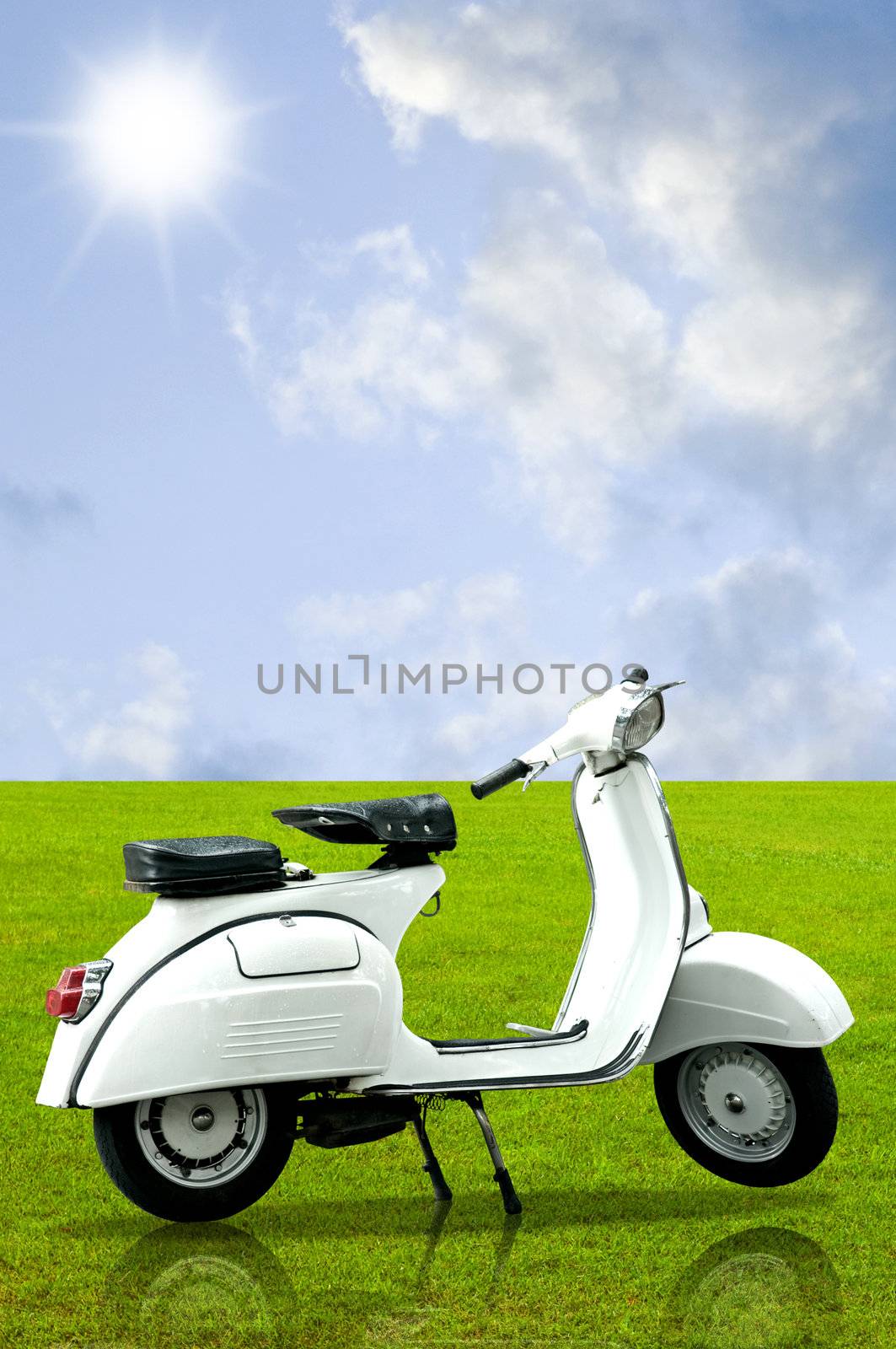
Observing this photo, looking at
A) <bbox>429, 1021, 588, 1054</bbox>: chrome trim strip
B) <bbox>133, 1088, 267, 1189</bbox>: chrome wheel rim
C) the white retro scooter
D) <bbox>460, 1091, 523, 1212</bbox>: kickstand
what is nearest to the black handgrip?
the white retro scooter

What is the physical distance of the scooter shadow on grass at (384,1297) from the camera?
11.4 ft

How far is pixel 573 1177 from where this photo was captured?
15.6 feet

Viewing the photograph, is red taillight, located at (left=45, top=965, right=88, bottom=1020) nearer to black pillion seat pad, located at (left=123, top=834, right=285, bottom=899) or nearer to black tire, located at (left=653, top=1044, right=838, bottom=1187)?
black pillion seat pad, located at (left=123, top=834, right=285, bottom=899)

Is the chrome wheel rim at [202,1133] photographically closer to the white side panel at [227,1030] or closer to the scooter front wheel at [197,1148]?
the scooter front wheel at [197,1148]

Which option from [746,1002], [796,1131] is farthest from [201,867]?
[796,1131]

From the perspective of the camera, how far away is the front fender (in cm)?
457

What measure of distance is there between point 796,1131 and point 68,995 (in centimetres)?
236

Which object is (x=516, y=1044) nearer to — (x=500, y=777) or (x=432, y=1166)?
(x=432, y=1166)

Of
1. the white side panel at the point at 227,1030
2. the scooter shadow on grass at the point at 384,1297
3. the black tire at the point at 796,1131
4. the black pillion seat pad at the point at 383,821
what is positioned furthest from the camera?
the black tire at the point at 796,1131

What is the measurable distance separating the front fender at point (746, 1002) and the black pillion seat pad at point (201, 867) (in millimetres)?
1409

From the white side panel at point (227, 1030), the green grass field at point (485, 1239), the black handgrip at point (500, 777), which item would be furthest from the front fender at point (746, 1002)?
the white side panel at point (227, 1030)

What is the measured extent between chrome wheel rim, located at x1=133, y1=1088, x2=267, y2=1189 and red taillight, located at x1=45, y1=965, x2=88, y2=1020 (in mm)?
348

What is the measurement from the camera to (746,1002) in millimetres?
4617

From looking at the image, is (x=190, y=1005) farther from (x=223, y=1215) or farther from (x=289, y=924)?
(x=223, y=1215)
